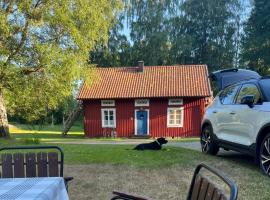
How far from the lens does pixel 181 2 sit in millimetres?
52906

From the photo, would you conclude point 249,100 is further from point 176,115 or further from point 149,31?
point 149,31

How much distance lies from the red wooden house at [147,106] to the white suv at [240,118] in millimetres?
22309

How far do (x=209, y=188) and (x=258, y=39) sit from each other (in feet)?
161

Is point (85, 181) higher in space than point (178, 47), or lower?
lower

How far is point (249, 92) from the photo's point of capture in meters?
8.21

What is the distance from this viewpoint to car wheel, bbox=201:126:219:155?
10.1 metres

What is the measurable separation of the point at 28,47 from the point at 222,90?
46.1ft

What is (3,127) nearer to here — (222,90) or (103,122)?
(103,122)

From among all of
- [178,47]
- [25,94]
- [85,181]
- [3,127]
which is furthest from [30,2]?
[178,47]

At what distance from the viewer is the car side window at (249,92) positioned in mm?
7664

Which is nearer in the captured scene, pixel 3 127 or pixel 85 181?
pixel 85 181

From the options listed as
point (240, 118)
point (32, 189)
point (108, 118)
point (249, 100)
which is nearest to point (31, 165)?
point (32, 189)

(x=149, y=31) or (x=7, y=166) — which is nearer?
(x=7, y=166)

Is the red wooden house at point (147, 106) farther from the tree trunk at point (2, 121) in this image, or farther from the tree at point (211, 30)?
the tree at point (211, 30)
